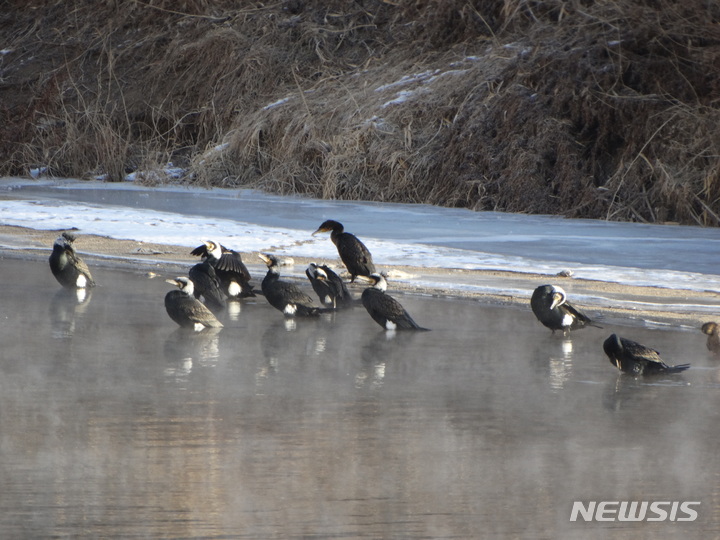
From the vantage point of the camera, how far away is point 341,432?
4500 mm

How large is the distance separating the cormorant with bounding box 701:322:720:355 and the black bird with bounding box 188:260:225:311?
3168mm

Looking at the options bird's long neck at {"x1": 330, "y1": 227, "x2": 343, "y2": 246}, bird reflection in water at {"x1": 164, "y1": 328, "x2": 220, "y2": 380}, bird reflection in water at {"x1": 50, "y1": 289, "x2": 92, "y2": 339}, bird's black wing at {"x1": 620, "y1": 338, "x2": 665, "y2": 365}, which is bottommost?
bird reflection in water at {"x1": 50, "y1": 289, "x2": 92, "y2": 339}

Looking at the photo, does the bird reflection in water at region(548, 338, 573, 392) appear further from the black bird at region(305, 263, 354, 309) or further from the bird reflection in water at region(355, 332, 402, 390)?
the black bird at region(305, 263, 354, 309)

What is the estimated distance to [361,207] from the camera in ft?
50.8

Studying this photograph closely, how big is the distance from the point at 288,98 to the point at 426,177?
172 inches

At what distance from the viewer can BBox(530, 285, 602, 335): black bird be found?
21.8ft

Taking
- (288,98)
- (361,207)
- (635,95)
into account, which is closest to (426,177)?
(361,207)

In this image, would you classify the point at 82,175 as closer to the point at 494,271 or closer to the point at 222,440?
the point at 494,271

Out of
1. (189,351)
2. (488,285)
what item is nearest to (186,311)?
(189,351)

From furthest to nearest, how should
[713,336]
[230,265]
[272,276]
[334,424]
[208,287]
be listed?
[230,265] < [208,287] < [272,276] < [713,336] < [334,424]

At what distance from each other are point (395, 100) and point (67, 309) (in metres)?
11.4

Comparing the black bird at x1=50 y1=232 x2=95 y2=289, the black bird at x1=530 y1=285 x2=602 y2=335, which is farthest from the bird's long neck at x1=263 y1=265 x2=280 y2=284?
the black bird at x1=530 y1=285 x2=602 y2=335

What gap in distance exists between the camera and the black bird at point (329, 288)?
7.71 meters

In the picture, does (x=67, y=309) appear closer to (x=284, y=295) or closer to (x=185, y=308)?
(x=185, y=308)
